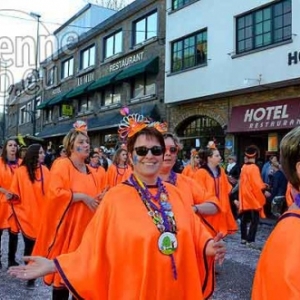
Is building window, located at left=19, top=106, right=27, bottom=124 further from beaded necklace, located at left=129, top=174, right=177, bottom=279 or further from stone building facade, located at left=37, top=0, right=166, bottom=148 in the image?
beaded necklace, located at left=129, top=174, right=177, bottom=279

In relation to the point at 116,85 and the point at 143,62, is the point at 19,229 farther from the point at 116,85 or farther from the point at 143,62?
the point at 116,85

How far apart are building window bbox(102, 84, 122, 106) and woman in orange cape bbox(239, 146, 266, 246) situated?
13922 millimetres

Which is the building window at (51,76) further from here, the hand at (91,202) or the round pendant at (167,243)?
the round pendant at (167,243)

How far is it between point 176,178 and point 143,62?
16237mm

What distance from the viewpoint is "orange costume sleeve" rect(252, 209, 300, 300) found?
189 centimetres

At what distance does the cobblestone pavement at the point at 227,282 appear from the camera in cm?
561

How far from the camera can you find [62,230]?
465 cm

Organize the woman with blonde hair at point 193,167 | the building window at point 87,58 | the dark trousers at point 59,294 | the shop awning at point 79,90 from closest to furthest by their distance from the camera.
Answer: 1. the dark trousers at point 59,294
2. the woman with blonde hair at point 193,167
3. the shop awning at point 79,90
4. the building window at point 87,58

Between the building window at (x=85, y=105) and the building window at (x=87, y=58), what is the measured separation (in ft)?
6.23

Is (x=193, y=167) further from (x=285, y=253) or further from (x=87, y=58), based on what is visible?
(x=87, y=58)

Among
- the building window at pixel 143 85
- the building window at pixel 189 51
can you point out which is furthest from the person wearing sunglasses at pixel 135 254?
the building window at pixel 143 85

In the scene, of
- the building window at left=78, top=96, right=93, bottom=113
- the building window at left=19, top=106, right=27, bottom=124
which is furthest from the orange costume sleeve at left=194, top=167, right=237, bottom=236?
the building window at left=19, top=106, right=27, bottom=124

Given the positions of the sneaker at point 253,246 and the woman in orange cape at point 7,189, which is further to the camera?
the sneaker at point 253,246

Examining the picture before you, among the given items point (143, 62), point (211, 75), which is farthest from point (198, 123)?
point (143, 62)
